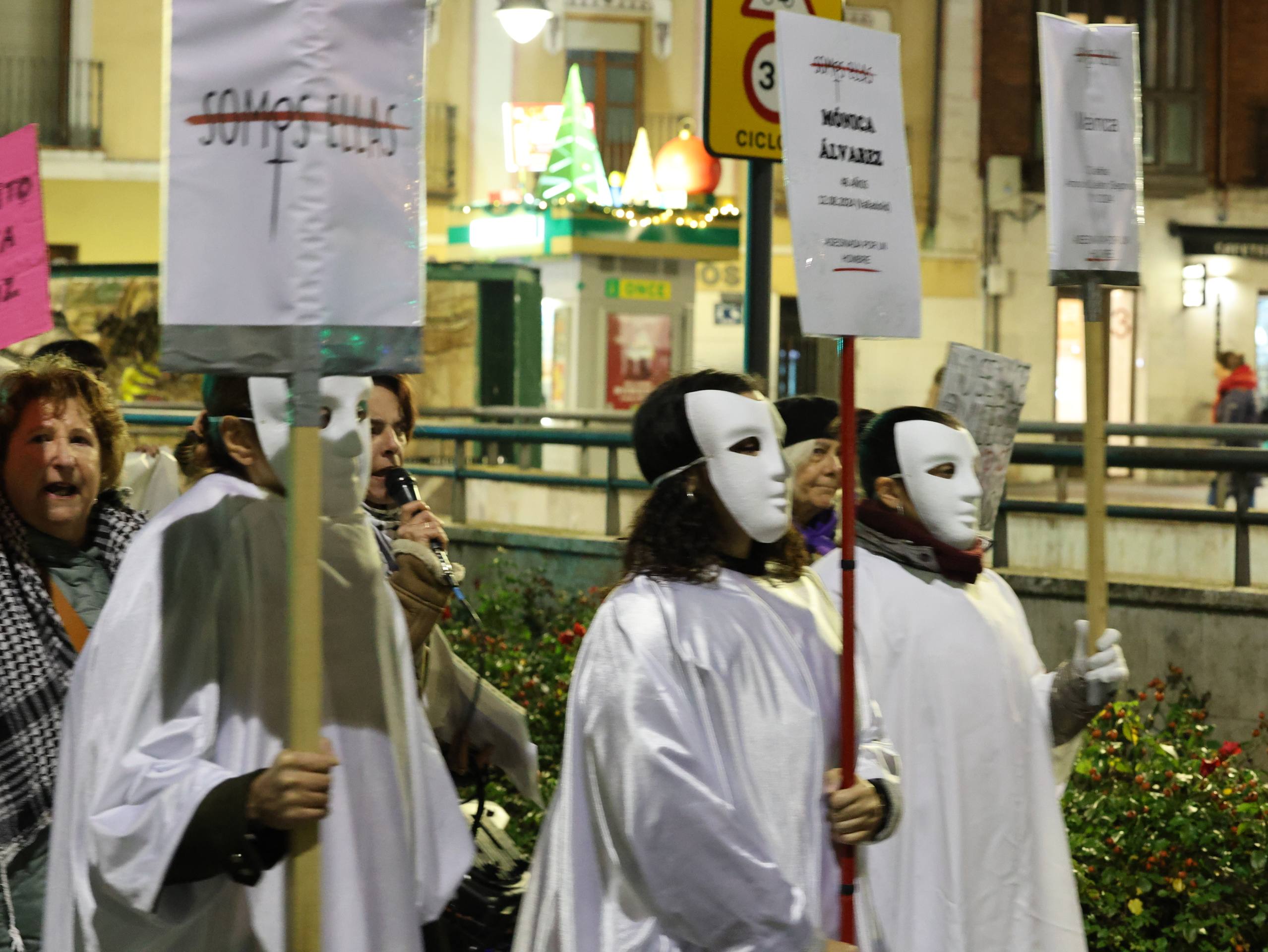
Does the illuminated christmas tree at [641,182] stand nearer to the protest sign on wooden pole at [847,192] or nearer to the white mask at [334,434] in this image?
the protest sign on wooden pole at [847,192]

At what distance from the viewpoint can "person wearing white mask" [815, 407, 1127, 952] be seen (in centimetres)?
360

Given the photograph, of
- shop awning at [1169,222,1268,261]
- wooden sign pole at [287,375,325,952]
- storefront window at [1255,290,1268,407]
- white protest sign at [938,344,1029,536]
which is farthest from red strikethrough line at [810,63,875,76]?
storefront window at [1255,290,1268,407]

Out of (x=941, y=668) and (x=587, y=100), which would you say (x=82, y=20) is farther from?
(x=941, y=668)

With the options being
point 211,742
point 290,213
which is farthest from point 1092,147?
point 211,742

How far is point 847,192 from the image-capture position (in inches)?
124

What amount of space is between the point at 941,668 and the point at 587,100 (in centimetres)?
2231

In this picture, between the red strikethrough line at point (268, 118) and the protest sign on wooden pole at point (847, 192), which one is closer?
the red strikethrough line at point (268, 118)

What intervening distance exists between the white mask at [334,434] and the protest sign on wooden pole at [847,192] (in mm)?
847

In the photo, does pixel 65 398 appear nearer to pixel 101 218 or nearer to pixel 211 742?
pixel 211 742

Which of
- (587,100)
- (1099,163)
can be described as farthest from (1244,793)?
(587,100)

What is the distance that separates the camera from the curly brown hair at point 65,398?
11.4 feet

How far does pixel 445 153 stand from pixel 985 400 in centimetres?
2127

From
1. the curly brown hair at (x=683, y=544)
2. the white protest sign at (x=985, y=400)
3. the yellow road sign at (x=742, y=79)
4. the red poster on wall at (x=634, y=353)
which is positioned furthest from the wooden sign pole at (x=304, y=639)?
the red poster on wall at (x=634, y=353)

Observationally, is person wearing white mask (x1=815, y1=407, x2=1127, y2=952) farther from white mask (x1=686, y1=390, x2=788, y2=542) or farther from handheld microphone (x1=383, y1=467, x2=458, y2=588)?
handheld microphone (x1=383, y1=467, x2=458, y2=588)
